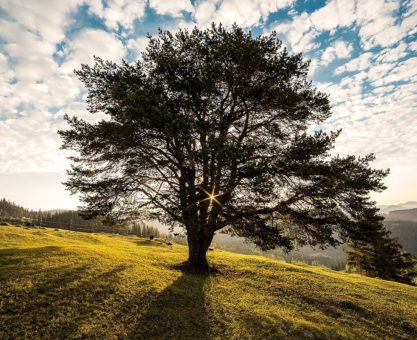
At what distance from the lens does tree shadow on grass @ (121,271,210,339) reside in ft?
33.9

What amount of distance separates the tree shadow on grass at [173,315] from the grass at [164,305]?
0.12 ft

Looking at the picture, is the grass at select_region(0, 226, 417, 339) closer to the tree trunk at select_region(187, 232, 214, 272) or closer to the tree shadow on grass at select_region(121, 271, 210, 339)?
the tree shadow on grass at select_region(121, 271, 210, 339)

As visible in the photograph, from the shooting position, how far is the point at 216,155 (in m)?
14.7

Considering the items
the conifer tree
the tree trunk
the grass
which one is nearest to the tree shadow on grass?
the grass

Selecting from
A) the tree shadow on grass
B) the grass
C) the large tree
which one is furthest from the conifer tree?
the tree shadow on grass

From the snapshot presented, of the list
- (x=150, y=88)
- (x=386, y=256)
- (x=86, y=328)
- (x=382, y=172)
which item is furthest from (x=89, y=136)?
(x=386, y=256)

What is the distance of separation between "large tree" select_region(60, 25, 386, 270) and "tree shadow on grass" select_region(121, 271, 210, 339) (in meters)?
4.32

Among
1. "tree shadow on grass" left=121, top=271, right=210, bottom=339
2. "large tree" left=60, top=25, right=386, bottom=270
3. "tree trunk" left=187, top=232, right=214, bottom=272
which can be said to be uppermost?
"large tree" left=60, top=25, right=386, bottom=270

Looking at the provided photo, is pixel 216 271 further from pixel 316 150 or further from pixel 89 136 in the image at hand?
pixel 89 136

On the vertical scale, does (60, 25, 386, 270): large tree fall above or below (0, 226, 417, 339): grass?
above

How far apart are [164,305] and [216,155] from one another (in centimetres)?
698

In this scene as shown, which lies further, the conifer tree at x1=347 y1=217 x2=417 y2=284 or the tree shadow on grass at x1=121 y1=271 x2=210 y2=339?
the conifer tree at x1=347 y1=217 x2=417 y2=284

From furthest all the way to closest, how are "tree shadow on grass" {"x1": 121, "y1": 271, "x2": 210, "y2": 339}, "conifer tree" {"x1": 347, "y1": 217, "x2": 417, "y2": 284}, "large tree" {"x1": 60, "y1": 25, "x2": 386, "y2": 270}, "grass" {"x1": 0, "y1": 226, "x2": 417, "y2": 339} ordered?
"conifer tree" {"x1": 347, "y1": 217, "x2": 417, "y2": 284}, "large tree" {"x1": 60, "y1": 25, "x2": 386, "y2": 270}, "tree shadow on grass" {"x1": 121, "y1": 271, "x2": 210, "y2": 339}, "grass" {"x1": 0, "y1": 226, "x2": 417, "y2": 339}

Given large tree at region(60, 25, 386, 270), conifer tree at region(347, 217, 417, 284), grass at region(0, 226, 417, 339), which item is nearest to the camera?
grass at region(0, 226, 417, 339)
